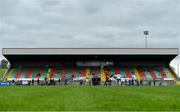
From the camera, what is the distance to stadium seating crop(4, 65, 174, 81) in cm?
6141

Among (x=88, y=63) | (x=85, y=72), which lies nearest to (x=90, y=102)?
(x=85, y=72)

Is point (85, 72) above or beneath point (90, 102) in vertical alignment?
above

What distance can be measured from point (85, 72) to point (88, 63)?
2.44m

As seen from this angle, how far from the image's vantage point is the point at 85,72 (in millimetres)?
63344

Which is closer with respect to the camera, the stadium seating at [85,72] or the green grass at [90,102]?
the green grass at [90,102]

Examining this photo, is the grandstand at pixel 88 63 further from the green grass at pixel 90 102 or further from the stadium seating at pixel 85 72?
the green grass at pixel 90 102

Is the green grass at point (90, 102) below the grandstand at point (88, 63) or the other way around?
below

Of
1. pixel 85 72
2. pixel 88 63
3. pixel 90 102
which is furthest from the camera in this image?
pixel 88 63

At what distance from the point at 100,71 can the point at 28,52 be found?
12.2 metres

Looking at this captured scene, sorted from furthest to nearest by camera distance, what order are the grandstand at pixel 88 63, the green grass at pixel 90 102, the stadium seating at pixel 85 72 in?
the grandstand at pixel 88 63 < the stadium seating at pixel 85 72 < the green grass at pixel 90 102

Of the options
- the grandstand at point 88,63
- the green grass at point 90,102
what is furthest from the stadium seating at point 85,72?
the green grass at point 90,102

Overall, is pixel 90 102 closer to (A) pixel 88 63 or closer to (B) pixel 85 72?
(B) pixel 85 72

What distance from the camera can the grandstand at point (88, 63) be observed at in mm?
61875

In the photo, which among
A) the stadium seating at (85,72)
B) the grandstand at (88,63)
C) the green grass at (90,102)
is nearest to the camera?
the green grass at (90,102)
